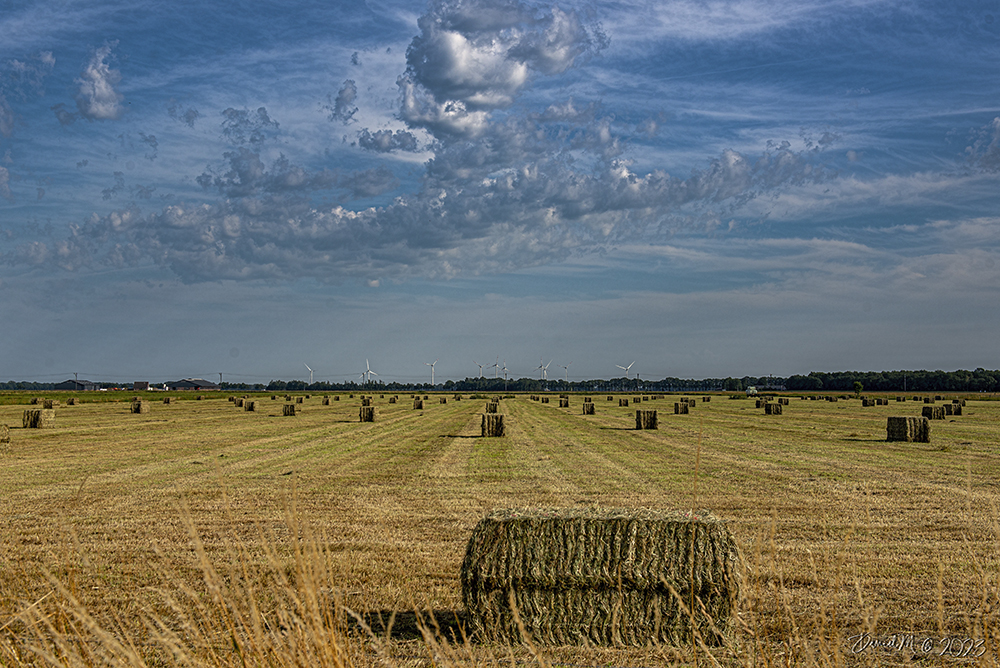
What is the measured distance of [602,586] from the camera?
7.75 metres

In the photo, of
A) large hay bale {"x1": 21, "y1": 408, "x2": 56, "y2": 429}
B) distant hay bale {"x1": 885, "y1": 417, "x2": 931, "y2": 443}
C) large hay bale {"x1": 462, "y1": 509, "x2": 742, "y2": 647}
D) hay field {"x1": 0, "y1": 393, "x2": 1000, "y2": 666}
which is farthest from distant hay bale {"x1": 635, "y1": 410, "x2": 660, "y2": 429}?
large hay bale {"x1": 462, "y1": 509, "x2": 742, "y2": 647}

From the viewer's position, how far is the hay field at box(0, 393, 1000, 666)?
667cm

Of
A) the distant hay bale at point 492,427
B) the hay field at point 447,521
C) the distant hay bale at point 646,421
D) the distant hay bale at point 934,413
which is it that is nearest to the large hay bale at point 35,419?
the hay field at point 447,521

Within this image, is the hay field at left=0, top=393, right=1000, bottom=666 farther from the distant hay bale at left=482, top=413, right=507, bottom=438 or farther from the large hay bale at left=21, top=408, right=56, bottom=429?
the large hay bale at left=21, top=408, right=56, bottom=429

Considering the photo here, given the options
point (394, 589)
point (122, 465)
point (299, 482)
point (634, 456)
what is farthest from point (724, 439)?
point (394, 589)

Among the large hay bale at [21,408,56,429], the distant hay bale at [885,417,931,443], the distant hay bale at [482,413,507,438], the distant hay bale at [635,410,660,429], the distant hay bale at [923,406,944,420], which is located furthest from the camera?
the distant hay bale at [923,406,944,420]

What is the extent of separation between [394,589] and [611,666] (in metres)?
3.47

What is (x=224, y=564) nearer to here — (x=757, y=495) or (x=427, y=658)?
(x=427, y=658)

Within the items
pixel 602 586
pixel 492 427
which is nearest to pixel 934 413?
pixel 492 427

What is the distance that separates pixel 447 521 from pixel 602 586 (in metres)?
7.07

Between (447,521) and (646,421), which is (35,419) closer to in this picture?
(646,421)

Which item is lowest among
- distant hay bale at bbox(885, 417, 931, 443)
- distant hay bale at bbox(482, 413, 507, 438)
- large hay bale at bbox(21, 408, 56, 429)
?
large hay bale at bbox(21, 408, 56, 429)

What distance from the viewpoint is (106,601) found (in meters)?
9.06

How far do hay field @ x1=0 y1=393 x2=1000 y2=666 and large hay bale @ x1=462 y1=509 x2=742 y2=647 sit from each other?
0.28 m
